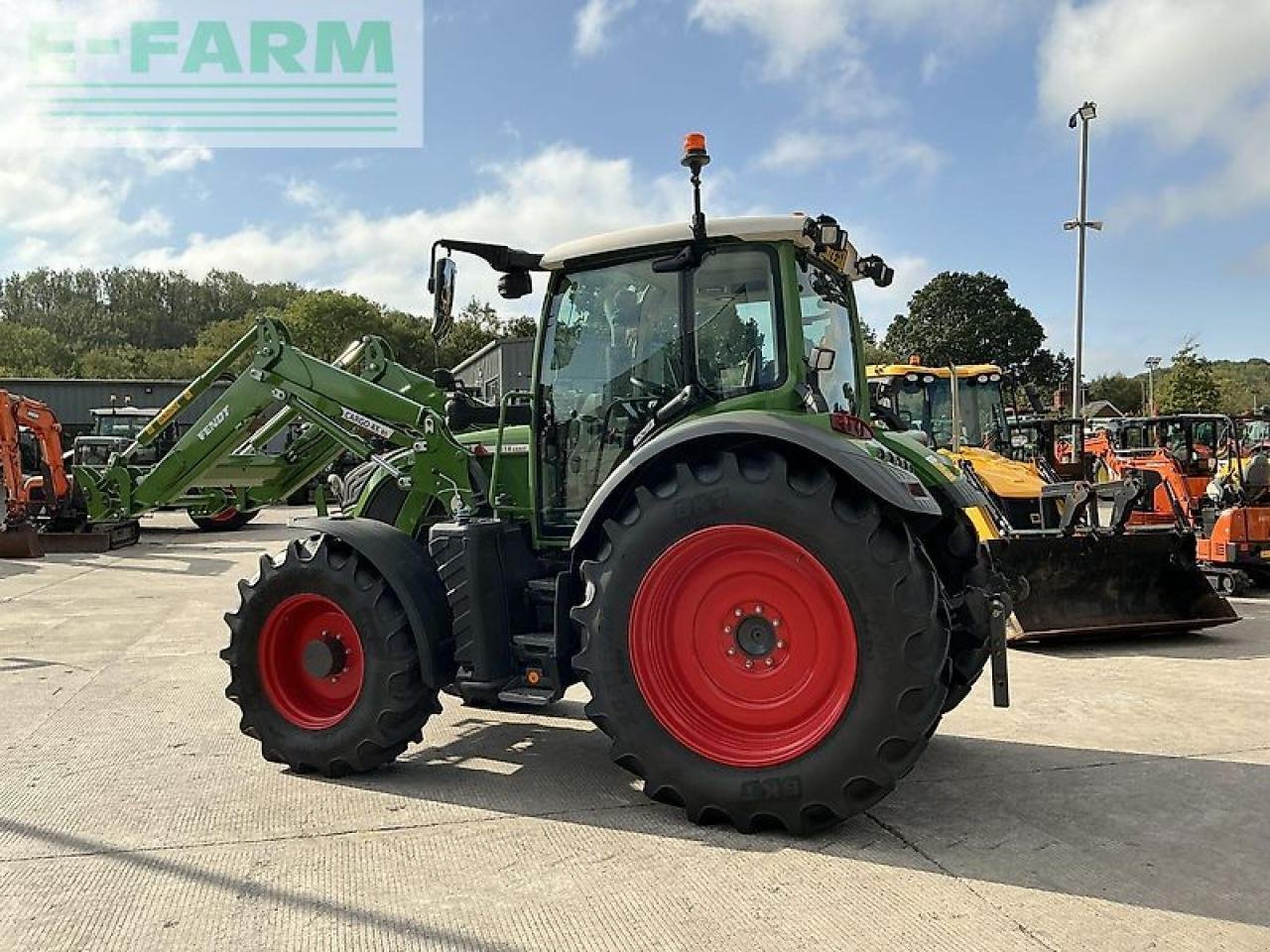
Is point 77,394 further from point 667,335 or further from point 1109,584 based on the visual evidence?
point 667,335

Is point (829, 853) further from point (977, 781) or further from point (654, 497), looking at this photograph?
point (654, 497)

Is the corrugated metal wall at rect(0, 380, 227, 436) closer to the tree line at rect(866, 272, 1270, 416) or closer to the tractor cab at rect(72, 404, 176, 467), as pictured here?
the tractor cab at rect(72, 404, 176, 467)

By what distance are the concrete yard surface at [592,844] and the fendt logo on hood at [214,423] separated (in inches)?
72.6

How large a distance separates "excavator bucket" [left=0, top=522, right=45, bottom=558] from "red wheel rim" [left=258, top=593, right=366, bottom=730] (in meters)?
12.1

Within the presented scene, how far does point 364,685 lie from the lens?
4492mm

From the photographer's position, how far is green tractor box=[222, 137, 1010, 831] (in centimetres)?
369

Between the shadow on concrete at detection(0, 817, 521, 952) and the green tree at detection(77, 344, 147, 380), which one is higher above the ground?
the green tree at detection(77, 344, 147, 380)

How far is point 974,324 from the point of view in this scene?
2315 inches

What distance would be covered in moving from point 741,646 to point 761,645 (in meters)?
0.08

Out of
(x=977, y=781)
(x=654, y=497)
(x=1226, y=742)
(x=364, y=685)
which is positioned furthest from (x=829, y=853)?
(x=1226, y=742)

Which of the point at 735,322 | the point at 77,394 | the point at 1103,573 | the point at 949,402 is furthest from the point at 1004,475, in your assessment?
the point at 77,394

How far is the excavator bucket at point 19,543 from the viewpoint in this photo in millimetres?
14555

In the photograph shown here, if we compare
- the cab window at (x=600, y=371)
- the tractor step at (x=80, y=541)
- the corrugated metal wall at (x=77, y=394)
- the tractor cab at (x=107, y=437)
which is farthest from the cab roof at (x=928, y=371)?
the corrugated metal wall at (x=77, y=394)

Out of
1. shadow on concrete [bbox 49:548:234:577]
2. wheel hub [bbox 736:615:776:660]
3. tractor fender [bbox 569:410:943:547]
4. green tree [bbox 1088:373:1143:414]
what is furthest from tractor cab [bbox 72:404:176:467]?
green tree [bbox 1088:373:1143:414]
